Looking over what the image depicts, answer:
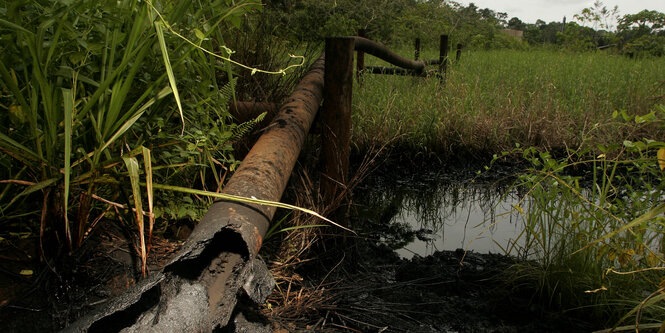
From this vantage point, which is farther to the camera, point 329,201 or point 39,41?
point 329,201

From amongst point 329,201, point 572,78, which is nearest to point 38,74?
point 329,201

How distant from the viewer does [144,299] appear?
0.99 m

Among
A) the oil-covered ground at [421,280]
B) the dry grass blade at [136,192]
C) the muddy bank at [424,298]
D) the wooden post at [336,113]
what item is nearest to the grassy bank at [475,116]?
the oil-covered ground at [421,280]

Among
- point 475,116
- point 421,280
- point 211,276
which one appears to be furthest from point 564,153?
point 211,276

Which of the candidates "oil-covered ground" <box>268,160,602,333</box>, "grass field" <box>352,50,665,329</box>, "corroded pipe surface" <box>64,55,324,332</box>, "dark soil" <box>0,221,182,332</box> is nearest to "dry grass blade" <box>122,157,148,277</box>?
"corroded pipe surface" <box>64,55,324,332</box>

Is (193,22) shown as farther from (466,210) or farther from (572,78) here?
(572,78)

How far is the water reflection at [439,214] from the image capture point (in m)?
3.26

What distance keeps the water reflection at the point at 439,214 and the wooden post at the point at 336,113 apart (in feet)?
2.44

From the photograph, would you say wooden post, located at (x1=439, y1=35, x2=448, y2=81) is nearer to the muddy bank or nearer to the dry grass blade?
the muddy bank

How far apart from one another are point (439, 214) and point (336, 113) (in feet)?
5.35

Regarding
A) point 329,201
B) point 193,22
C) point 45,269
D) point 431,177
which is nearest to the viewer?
point 45,269

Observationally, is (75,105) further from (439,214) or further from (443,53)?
(443,53)

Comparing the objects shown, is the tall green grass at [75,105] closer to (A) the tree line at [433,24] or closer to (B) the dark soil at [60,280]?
(B) the dark soil at [60,280]

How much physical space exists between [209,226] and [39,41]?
25.8 inches
